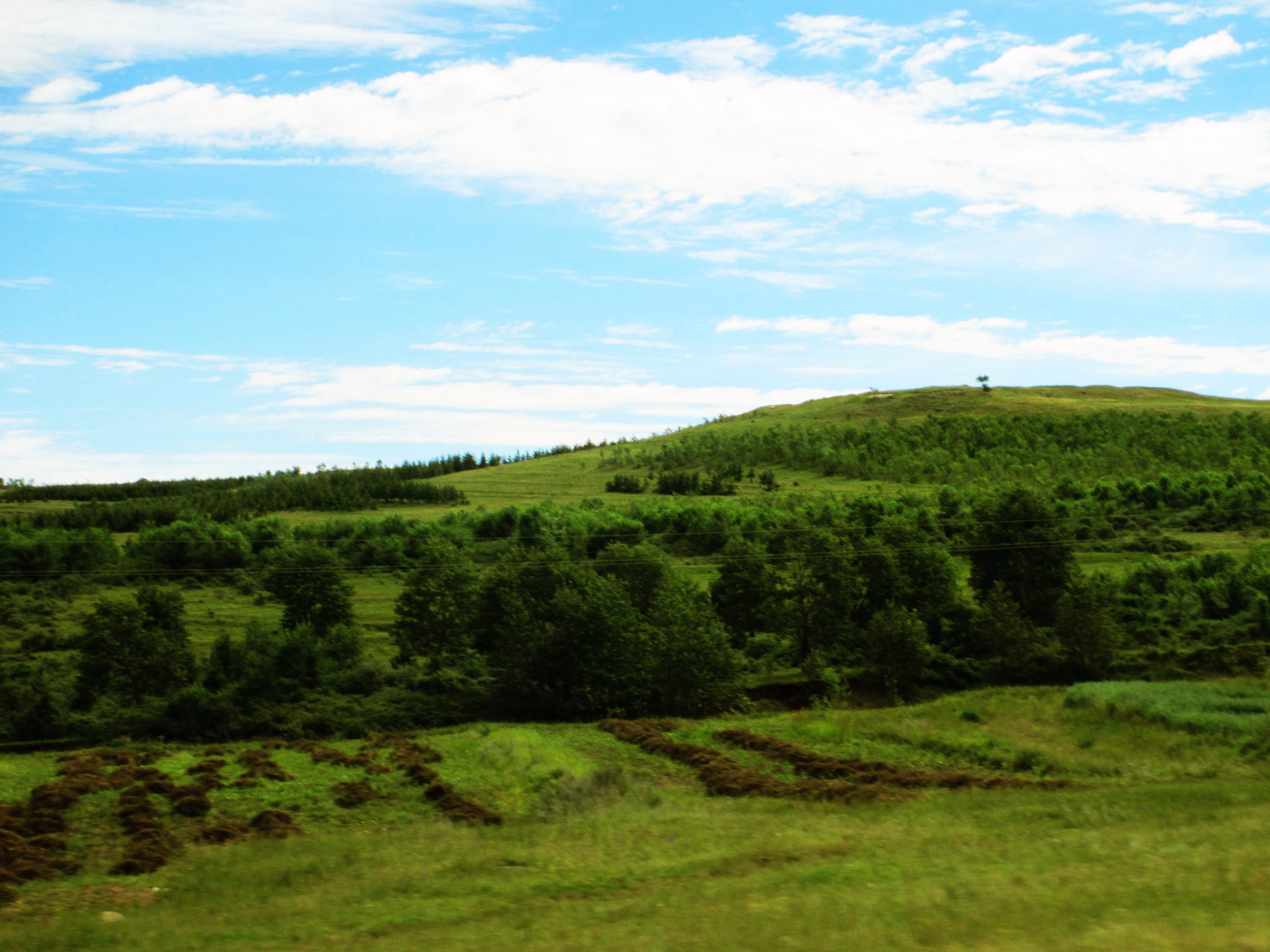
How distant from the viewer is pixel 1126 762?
3266 centimetres

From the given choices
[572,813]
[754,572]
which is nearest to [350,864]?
[572,813]

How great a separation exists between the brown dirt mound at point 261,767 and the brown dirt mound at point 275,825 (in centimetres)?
571

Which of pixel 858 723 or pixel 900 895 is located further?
pixel 858 723

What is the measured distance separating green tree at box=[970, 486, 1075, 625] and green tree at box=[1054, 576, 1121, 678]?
3198 millimetres

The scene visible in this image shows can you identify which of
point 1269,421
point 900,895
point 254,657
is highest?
point 1269,421

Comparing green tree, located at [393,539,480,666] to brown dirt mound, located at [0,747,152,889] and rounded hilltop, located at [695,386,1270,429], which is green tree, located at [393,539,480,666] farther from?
rounded hilltop, located at [695,386,1270,429]

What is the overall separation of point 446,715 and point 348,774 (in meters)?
26.2

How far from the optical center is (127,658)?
2347 inches

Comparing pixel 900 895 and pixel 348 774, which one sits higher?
pixel 900 895

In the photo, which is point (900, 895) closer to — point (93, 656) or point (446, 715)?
point (446, 715)

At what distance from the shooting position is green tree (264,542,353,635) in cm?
6950

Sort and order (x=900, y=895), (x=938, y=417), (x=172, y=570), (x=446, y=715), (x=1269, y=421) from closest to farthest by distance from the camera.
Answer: (x=900, y=895) < (x=446, y=715) < (x=172, y=570) < (x=1269, y=421) < (x=938, y=417)

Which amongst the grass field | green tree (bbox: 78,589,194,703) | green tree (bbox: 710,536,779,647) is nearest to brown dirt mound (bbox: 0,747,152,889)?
the grass field

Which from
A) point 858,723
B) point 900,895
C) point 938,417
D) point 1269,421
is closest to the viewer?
point 900,895
